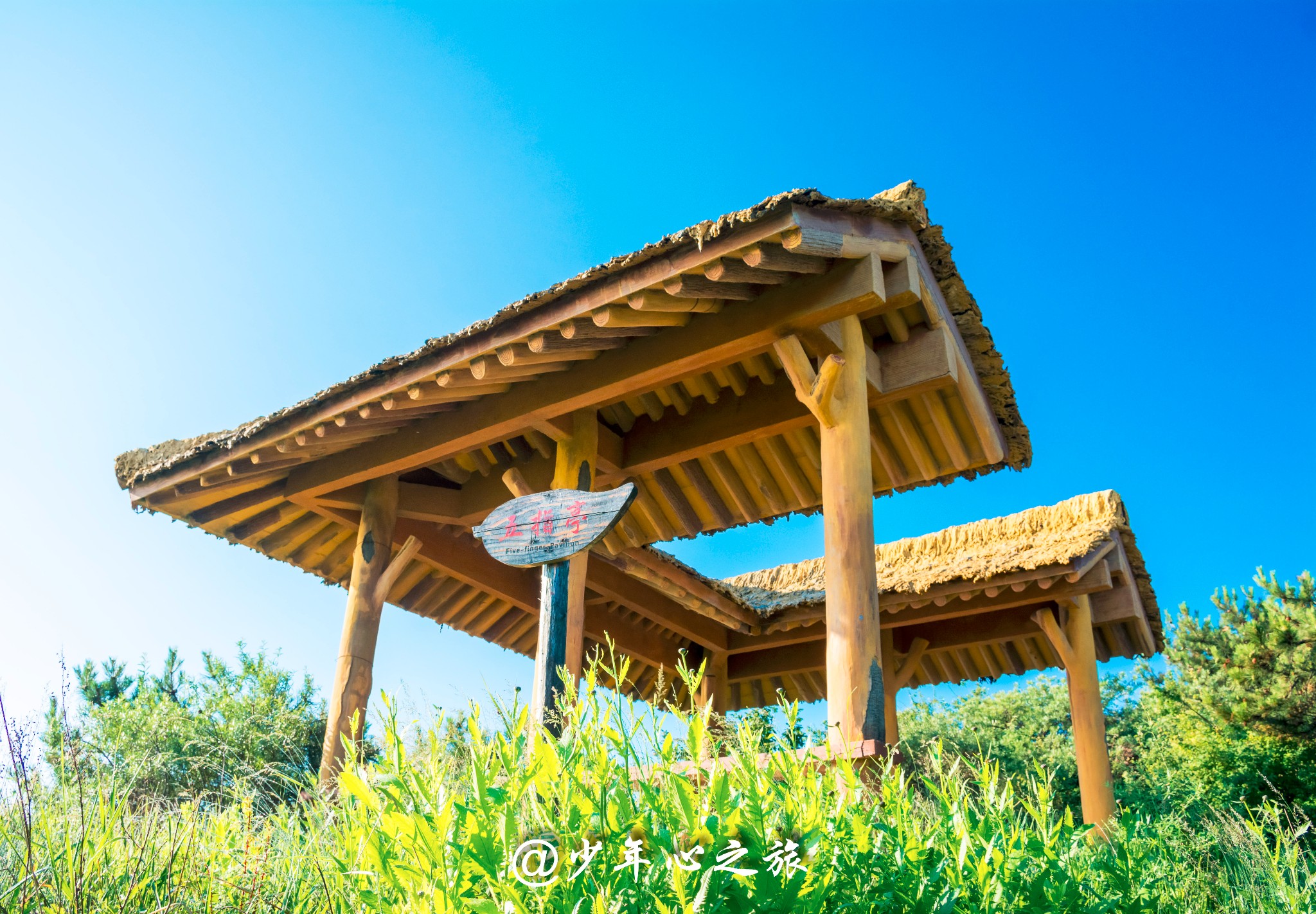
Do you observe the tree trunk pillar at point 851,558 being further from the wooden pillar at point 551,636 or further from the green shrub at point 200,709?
the green shrub at point 200,709

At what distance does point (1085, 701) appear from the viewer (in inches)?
287

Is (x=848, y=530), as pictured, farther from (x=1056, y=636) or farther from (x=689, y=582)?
(x=1056, y=636)

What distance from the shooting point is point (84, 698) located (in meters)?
18.6

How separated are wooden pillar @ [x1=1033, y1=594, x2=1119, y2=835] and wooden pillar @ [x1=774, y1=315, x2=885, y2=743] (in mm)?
3661

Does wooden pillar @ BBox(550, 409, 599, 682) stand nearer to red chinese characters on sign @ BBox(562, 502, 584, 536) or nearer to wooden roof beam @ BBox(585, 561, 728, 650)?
red chinese characters on sign @ BBox(562, 502, 584, 536)

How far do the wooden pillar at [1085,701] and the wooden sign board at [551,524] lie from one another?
16.3 feet

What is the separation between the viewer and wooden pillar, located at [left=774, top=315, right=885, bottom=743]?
12.4 feet

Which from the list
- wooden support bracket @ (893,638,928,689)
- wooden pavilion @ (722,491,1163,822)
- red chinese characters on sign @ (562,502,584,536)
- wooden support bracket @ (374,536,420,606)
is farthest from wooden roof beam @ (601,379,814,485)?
wooden support bracket @ (893,638,928,689)

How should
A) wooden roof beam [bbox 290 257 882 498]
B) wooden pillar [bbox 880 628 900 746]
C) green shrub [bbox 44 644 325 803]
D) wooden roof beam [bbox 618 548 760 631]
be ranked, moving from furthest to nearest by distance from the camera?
green shrub [bbox 44 644 325 803] < wooden pillar [bbox 880 628 900 746] < wooden roof beam [bbox 618 548 760 631] < wooden roof beam [bbox 290 257 882 498]

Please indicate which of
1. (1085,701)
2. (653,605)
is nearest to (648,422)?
(653,605)

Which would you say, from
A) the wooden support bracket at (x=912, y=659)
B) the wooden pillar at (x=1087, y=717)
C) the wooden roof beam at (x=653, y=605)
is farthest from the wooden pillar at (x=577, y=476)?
the wooden support bracket at (x=912, y=659)

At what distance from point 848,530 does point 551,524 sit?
1.42 m

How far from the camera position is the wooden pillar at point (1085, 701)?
682 centimetres

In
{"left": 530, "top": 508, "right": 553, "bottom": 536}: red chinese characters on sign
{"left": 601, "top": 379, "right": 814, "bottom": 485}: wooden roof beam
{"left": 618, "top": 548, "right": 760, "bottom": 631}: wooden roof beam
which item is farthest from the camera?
{"left": 618, "top": 548, "right": 760, "bottom": 631}: wooden roof beam
